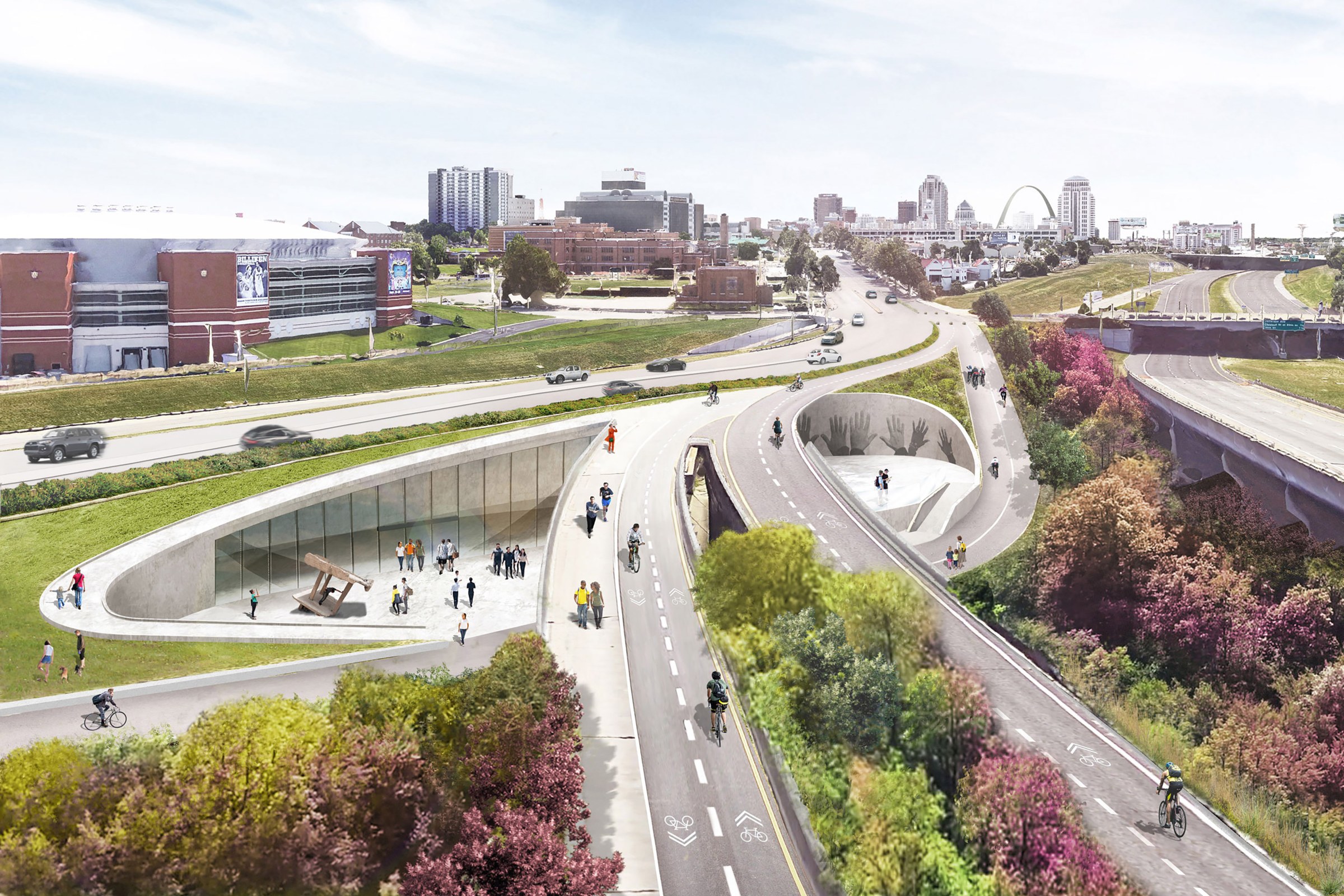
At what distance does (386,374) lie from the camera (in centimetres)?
8825

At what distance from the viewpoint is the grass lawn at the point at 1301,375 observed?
63.6m

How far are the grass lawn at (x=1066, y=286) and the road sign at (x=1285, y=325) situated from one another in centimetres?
5395

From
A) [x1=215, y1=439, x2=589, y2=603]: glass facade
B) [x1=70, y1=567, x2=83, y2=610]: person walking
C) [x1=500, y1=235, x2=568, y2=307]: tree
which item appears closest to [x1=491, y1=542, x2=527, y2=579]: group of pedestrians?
[x1=215, y1=439, x2=589, y2=603]: glass facade

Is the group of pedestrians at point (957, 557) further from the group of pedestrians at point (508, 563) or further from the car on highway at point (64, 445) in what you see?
the car on highway at point (64, 445)

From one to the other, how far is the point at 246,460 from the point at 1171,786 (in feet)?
148

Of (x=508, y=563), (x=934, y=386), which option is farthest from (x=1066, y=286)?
(x=508, y=563)

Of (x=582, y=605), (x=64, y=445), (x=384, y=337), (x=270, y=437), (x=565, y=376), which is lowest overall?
(x=582, y=605)

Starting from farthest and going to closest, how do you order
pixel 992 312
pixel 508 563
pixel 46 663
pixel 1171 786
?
pixel 992 312 < pixel 508 563 < pixel 46 663 < pixel 1171 786

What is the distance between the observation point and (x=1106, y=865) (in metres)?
20.9

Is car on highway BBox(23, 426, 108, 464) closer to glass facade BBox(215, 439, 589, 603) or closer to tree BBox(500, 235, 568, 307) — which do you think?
glass facade BBox(215, 439, 589, 603)

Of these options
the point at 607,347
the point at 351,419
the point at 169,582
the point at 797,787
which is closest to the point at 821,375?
the point at 607,347

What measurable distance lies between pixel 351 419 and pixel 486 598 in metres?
24.6

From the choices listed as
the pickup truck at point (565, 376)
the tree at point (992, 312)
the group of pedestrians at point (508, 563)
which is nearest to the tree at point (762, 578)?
the group of pedestrians at point (508, 563)

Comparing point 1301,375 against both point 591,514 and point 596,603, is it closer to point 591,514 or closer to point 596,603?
point 591,514
